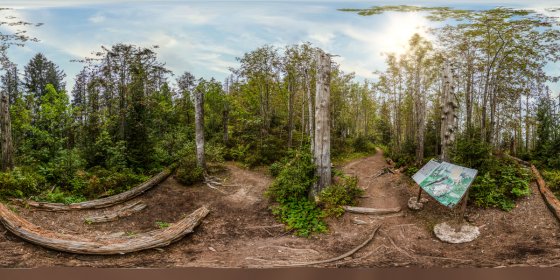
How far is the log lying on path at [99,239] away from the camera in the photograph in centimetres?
220

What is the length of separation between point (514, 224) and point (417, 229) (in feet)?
5.35

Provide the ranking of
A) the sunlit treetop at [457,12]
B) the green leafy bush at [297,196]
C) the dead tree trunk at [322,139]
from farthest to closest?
1. the dead tree trunk at [322,139]
2. the green leafy bush at [297,196]
3. the sunlit treetop at [457,12]

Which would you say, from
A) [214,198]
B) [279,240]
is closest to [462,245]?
[279,240]

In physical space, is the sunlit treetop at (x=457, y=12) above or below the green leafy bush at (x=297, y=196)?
above

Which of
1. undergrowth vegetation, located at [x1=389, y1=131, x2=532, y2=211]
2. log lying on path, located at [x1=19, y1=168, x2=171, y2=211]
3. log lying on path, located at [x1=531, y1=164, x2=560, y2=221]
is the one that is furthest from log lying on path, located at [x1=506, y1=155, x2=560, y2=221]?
log lying on path, located at [x1=19, y1=168, x2=171, y2=211]

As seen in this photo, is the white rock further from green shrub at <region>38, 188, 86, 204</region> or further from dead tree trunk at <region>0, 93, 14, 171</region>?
dead tree trunk at <region>0, 93, 14, 171</region>

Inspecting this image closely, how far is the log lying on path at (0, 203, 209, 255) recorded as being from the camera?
7.22ft

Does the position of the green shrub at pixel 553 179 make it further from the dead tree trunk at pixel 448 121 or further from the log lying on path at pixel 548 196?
the dead tree trunk at pixel 448 121

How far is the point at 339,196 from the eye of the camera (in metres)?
3.92

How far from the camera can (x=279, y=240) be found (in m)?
2.57

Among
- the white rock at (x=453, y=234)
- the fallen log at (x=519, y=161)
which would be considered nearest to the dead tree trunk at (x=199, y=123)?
the white rock at (x=453, y=234)

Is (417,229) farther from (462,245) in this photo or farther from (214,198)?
(214,198)

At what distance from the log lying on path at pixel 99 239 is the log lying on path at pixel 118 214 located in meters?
0.42

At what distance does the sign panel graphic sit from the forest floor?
24 centimetres
